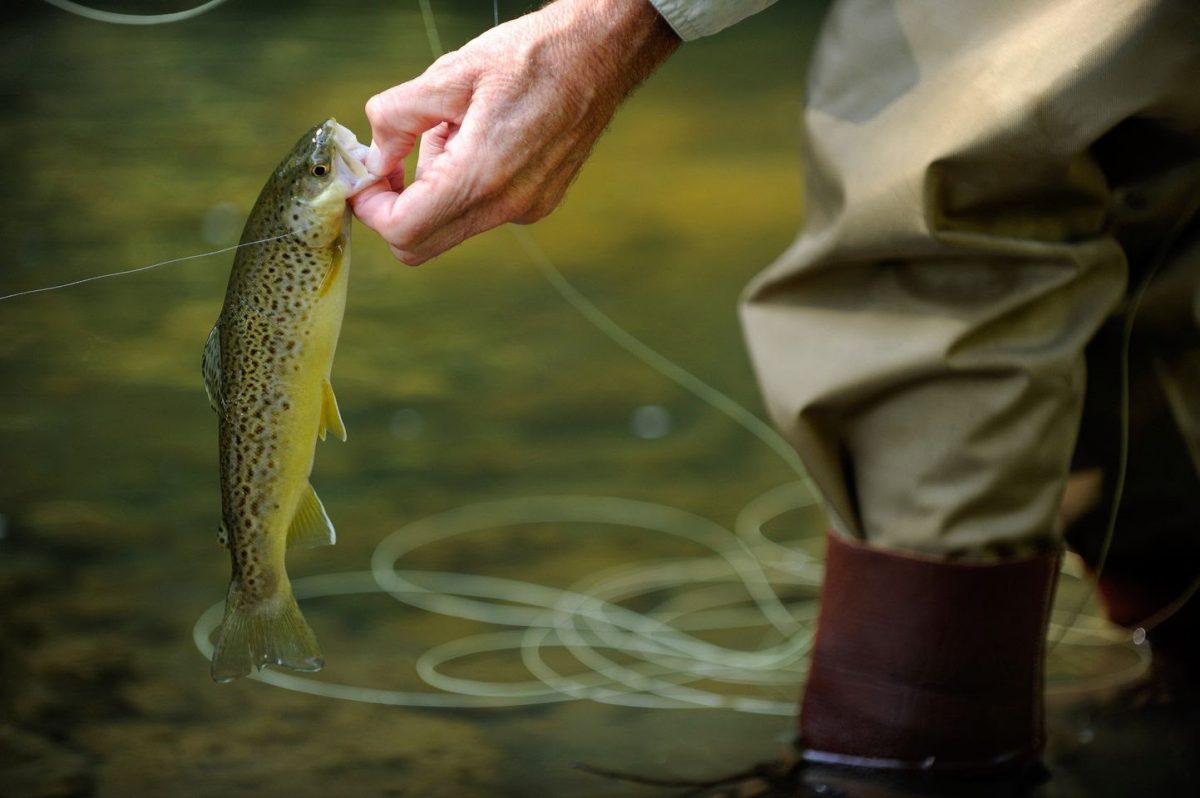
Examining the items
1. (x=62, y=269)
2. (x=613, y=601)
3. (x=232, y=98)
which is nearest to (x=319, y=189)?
(x=62, y=269)

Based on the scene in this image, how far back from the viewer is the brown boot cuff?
1031mm

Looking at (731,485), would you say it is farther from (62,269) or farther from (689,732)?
(62,269)

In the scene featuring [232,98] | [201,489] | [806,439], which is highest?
[232,98]

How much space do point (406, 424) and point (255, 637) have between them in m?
0.91

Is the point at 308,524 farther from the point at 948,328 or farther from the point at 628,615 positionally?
the point at 628,615

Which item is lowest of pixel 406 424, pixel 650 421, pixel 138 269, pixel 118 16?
pixel 650 421

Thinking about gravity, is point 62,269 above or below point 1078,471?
above

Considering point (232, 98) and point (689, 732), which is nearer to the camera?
point (689, 732)

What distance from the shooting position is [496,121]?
859 millimetres

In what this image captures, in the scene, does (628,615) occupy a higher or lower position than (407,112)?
lower

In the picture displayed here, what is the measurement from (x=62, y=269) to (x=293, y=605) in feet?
0.98

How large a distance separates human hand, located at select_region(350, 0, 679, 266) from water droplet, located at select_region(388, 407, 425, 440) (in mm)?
817

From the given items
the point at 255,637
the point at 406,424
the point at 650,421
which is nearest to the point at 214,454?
the point at 406,424

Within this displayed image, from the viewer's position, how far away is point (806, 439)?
41.6 inches
